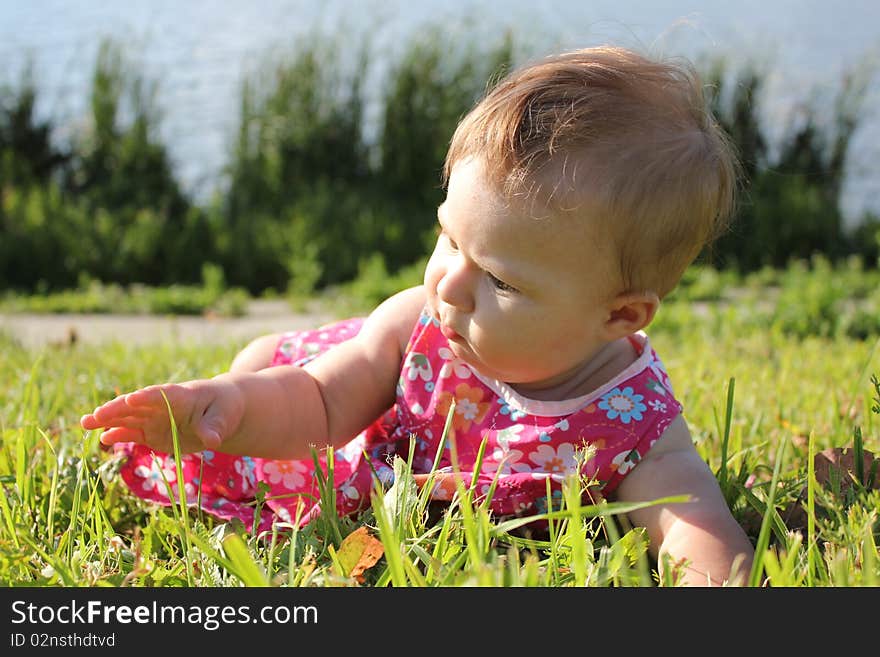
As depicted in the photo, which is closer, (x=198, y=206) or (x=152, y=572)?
(x=152, y=572)

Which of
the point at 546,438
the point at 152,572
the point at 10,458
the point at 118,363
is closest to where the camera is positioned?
the point at 152,572

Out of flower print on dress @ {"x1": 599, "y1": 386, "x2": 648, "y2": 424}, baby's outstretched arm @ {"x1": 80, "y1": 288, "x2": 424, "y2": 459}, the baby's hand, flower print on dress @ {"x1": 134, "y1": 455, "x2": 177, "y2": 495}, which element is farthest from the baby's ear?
flower print on dress @ {"x1": 134, "y1": 455, "x2": 177, "y2": 495}

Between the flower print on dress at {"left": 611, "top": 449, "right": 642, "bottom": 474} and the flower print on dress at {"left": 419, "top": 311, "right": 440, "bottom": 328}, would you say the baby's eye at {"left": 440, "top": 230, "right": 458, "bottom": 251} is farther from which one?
the flower print on dress at {"left": 611, "top": 449, "right": 642, "bottom": 474}

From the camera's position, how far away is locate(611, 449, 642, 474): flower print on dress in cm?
188

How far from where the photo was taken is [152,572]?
156cm

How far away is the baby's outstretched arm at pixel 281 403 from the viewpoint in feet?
5.61

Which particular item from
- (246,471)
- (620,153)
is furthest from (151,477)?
(620,153)

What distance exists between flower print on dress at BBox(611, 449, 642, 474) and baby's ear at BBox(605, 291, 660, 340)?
218mm

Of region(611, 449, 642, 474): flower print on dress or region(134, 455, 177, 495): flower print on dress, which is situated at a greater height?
region(611, 449, 642, 474): flower print on dress

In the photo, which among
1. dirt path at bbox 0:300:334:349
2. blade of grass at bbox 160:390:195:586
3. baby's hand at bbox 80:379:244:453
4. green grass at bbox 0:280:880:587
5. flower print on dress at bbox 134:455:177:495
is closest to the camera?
green grass at bbox 0:280:880:587

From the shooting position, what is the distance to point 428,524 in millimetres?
1871
